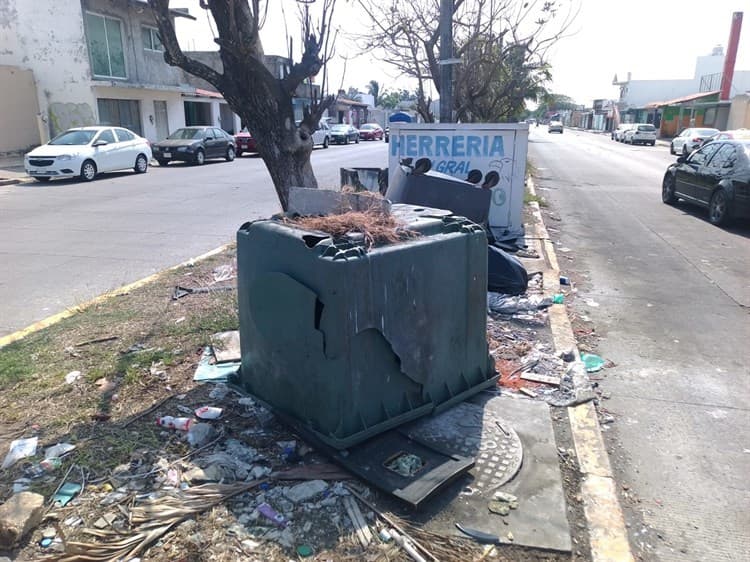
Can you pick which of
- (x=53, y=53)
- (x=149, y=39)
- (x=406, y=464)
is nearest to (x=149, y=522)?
(x=406, y=464)

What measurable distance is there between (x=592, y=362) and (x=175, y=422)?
324 cm

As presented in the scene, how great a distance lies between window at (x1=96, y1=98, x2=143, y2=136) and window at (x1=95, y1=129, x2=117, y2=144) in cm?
831

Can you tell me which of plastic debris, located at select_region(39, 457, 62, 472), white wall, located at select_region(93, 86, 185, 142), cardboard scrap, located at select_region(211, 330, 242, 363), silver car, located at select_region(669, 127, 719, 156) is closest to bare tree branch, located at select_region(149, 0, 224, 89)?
cardboard scrap, located at select_region(211, 330, 242, 363)

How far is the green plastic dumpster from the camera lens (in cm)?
299

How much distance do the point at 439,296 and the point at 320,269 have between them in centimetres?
80

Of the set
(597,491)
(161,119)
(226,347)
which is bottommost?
(597,491)

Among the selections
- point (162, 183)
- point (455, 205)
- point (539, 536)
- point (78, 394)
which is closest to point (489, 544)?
point (539, 536)

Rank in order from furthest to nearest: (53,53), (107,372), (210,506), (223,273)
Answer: (53,53) < (223,273) < (107,372) < (210,506)

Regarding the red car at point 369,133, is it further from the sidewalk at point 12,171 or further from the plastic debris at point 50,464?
the plastic debris at point 50,464

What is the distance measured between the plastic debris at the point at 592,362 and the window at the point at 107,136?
57.5ft

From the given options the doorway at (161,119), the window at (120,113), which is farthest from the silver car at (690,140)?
the window at (120,113)

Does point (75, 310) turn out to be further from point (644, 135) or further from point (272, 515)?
point (644, 135)

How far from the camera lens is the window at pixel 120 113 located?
2634cm

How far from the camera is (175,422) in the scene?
3504mm
